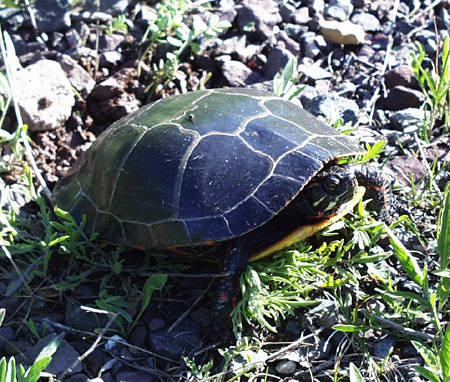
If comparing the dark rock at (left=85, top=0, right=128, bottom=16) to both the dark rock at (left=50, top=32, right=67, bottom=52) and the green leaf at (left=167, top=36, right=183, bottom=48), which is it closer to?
the dark rock at (left=50, top=32, right=67, bottom=52)

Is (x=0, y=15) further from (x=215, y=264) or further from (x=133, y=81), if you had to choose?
(x=215, y=264)

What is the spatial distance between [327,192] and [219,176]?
1.83 feet

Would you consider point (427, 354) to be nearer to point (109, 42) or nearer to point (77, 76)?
point (77, 76)

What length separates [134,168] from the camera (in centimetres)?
292

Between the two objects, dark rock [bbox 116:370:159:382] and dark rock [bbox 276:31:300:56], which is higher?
dark rock [bbox 276:31:300:56]

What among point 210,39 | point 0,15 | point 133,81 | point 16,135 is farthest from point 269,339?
point 0,15

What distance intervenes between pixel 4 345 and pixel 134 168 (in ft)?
3.51

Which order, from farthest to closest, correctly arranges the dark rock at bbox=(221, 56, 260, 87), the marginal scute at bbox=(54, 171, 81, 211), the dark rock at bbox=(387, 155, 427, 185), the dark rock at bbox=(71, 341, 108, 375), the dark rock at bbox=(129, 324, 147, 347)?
the dark rock at bbox=(221, 56, 260, 87), the dark rock at bbox=(387, 155, 427, 185), the marginal scute at bbox=(54, 171, 81, 211), the dark rock at bbox=(129, 324, 147, 347), the dark rock at bbox=(71, 341, 108, 375)

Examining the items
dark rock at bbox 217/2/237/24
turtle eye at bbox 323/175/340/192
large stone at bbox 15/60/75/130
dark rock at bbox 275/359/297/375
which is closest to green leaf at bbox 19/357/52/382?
dark rock at bbox 275/359/297/375

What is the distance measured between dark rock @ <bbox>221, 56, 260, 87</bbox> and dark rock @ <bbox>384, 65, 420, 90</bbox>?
0.98m

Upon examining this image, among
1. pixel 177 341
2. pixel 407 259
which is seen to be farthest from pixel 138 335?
pixel 407 259

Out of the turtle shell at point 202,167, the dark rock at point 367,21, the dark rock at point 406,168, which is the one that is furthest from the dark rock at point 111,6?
the dark rock at point 406,168

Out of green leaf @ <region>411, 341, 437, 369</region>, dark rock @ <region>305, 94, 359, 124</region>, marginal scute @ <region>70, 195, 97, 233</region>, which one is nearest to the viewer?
green leaf @ <region>411, 341, 437, 369</region>

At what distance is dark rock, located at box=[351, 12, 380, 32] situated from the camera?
464cm
